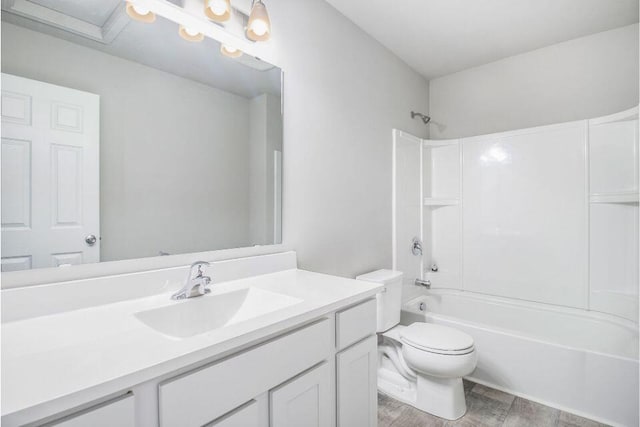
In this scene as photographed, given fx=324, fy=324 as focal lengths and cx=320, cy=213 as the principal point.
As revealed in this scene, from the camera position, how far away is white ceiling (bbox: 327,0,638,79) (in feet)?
6.61

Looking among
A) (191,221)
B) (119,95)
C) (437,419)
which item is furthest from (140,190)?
(437,419)

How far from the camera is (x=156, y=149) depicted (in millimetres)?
1202

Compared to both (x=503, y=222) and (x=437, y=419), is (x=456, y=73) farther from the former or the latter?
(x=437, y=419)

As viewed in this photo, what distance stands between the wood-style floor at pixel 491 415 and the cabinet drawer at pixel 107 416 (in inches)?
62.2

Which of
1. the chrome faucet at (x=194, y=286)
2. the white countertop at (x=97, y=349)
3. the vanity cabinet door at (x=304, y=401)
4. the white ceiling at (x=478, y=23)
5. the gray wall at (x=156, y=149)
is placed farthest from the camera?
the white ceiling at (x=478, y=23)

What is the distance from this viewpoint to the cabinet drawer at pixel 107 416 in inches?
21.9

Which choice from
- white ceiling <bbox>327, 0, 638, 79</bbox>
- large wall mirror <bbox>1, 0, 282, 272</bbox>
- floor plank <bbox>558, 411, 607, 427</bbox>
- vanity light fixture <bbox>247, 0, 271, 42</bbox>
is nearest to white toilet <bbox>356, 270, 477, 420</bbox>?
floor plank <bbox>558, 411, 607, 427</bbox>

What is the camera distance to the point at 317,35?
1.88 meters

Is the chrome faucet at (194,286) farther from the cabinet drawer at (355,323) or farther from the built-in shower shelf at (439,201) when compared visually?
the built-in shower shelf at (439,201)

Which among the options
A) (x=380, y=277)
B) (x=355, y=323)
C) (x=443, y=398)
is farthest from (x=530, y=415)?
(x=355, y=323)

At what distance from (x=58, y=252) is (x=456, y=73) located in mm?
3241

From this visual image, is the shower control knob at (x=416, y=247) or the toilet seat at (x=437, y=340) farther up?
the shower control knob at (x=416, y=247)

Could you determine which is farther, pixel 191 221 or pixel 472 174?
pixel 472 174

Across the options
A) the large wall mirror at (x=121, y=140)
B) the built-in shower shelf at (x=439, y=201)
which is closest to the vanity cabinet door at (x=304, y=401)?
the large wall mirror at (x=121, y=140)
